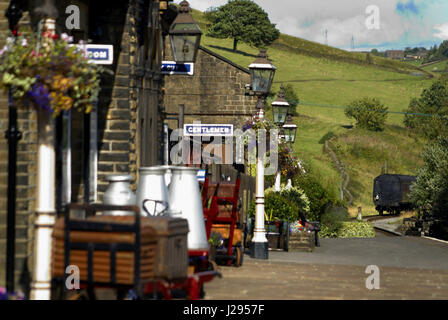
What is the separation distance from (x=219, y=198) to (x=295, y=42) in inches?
4904

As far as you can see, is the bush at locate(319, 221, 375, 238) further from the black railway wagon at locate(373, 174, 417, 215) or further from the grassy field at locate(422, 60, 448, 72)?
the grassy field at locate(422, 60, 448, 72)

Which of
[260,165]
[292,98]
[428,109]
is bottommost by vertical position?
[260,165]

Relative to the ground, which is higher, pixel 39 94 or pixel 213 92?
pixel 213 92

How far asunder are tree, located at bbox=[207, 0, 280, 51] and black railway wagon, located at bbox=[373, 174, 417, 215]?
4888 cm

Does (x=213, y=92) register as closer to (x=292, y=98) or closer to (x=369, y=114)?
(x=369, y=114)

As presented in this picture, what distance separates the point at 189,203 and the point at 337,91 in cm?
9750

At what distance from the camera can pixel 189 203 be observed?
10500 millimetres

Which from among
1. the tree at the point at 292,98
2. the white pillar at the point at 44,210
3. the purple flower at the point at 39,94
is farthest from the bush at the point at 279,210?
the tree at the point at 292,98

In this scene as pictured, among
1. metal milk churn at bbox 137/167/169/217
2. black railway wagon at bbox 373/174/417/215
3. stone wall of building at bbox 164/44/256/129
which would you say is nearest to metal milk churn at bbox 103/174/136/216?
metal milk churn at bbox 137/167/169/217

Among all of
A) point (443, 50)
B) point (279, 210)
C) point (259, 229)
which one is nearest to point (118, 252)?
point (259, 229)

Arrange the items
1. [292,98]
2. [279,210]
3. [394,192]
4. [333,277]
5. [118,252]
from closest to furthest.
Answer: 1. [118,252]
2. [333,277]
3. [279,210]
4. [394,192]
5. [292,98]

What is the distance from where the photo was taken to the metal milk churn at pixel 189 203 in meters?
10.4
